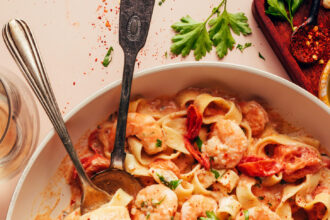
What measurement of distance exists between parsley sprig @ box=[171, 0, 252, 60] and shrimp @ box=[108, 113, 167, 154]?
2.79 feet

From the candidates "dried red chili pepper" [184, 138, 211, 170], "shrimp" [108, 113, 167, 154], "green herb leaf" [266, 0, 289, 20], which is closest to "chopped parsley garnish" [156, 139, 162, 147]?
"shrimp" [108, 113, 167, 154]

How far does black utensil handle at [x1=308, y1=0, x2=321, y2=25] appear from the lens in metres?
4.10

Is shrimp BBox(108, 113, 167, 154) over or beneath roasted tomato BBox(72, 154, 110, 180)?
over

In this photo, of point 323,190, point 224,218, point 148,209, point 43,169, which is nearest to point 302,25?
point 323,190

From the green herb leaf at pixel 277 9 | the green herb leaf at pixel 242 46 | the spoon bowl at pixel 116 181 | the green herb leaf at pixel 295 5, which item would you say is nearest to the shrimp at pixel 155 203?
the spoon bowl at pixel 116 181

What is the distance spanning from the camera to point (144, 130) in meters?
3.77

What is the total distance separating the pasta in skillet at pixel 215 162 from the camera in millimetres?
3660

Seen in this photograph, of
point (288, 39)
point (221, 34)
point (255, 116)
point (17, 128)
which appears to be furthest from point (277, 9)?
point (17, 128)

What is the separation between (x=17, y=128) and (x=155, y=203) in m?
1.49

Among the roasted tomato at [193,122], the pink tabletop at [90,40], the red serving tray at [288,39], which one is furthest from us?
the pink tabletop at [90,40]

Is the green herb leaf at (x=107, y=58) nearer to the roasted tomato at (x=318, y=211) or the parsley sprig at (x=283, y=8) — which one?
the parsley sprig at (x=283, y=8)

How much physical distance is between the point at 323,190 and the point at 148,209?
1.68 m

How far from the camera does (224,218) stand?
146 inches

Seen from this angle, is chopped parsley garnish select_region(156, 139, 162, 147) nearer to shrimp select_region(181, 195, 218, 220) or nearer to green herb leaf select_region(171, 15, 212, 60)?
shrimp select_region(181, 195, 218, 220)
